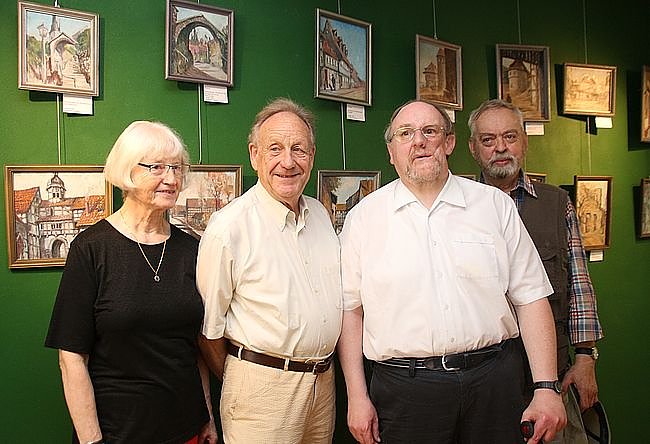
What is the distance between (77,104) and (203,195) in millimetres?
551

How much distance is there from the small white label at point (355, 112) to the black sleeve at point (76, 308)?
1446 millimetres

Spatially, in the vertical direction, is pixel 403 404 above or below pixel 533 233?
below

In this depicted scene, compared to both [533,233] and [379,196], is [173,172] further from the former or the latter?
[533,233]

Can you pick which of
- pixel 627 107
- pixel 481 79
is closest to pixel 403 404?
pixel 481 79

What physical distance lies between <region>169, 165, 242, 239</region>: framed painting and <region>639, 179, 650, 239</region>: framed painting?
105 inches

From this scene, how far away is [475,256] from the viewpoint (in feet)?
6.63

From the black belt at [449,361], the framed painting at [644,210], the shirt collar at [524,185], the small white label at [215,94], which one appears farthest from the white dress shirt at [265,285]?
the framed painting at [644,210]

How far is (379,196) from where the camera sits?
2193 mm

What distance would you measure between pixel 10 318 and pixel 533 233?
1.93 m

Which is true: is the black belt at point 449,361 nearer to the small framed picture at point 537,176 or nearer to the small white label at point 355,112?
the small white label at point 355,112

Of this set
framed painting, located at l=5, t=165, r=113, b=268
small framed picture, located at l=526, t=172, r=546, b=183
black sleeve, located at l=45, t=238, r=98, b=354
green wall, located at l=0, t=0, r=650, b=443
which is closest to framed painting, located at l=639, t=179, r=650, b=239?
green wall, located at l=0, t=0, r=650, b=443

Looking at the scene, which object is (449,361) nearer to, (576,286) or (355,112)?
(576,286)

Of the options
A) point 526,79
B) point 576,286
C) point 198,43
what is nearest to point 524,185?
point 576,286

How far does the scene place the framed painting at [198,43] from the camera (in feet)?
7.51
